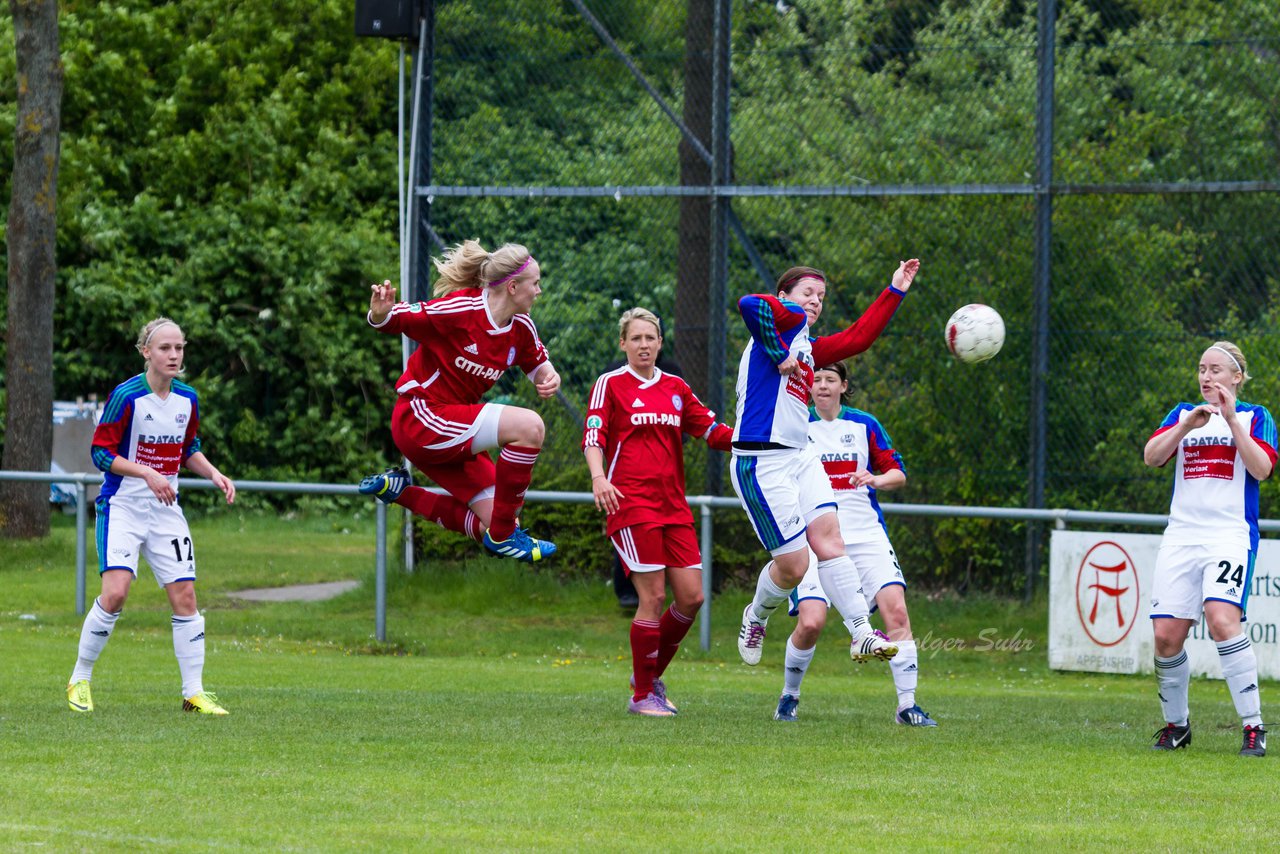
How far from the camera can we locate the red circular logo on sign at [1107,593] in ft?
41.3

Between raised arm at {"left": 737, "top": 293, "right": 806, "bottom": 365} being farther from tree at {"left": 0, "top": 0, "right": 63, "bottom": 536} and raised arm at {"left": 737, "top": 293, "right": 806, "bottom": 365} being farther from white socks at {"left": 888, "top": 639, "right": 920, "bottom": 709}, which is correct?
tree at {"left": 0, "top": 0, "right": 63, "bottom": 536}

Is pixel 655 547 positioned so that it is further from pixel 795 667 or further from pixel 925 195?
pixel 925 195

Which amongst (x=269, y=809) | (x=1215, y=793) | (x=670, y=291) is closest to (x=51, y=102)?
(x=670, y=291)

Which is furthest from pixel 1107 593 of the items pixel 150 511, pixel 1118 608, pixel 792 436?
pixel 150 511

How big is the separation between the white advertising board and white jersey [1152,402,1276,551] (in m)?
4.23

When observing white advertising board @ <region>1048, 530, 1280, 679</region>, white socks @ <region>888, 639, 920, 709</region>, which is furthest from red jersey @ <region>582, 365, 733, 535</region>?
white advertising board @ <region>1048, 530, 1280, 679</region>

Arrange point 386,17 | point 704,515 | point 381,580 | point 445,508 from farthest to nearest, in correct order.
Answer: point 386,17 < point 381,580 < point 704,515 < point 445,508

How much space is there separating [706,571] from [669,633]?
12.0 ft

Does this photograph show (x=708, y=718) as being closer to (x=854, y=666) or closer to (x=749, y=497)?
(x=749, y=497)

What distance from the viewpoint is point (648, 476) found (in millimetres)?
9062

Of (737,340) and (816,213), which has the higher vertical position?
(816,213)

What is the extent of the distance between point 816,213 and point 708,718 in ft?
22.4

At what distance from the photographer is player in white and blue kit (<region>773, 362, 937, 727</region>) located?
9.23m

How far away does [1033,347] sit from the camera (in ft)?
46.3
